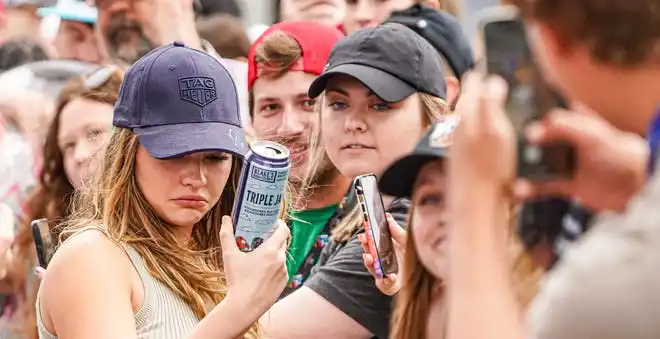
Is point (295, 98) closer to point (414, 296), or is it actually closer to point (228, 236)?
point (228, 236)

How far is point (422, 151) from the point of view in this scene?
219 centimetres

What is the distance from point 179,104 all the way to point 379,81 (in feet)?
2.07

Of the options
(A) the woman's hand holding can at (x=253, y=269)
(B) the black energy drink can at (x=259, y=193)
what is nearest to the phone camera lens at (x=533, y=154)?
(B) the black energy drink can at (x=259, y=193)

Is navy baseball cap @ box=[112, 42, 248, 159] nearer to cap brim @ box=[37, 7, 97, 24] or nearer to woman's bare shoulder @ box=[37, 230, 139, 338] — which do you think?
woman's bare shoulder @ box=[37, 230, 139, 338]

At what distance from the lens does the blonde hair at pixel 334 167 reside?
139 inches

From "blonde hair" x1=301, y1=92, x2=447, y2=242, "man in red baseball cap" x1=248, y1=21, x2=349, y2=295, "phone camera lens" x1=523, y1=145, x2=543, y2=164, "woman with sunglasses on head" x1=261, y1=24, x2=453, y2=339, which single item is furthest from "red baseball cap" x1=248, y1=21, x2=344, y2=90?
"phone camera lens" x1=523, y1=145, x2=543, y2=164

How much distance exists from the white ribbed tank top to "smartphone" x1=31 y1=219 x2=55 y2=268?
536mm

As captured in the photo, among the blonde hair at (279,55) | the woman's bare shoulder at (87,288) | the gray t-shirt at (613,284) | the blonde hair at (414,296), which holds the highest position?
the gray t-shirt at (613,284)

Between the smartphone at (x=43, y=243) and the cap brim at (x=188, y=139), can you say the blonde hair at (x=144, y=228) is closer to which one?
the cap brim at (x=188, y=139)

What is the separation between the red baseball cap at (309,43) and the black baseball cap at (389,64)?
50cm

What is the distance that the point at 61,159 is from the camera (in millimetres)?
4637

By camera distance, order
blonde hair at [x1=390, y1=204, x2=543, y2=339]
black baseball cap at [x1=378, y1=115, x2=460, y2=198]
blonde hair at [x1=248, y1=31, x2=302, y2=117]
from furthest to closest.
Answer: blonde hair at [x1=248, y1=31, x2=302, y2=117] < blonde hair at [x1=390, y1=204, x2=543, y2=339] < black baseball cap at [x1=378, y1=115, x2=460, y2=198]

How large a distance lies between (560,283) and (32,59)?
539 cm

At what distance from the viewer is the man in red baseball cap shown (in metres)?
3.93
